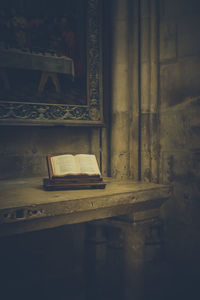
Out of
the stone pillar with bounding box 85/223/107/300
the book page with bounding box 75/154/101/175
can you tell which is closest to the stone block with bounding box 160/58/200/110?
the book page with bounding box 75/154/101/175

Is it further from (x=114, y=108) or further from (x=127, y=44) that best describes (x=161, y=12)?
(x=114, y=108)

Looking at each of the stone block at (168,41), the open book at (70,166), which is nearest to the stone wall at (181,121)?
the stone block at (168,41)

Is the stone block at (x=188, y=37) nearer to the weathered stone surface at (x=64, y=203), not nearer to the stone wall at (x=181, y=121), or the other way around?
the stone wall at (x=181, y=121)

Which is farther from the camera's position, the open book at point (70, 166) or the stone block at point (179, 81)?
the stone block at point (179, 81)

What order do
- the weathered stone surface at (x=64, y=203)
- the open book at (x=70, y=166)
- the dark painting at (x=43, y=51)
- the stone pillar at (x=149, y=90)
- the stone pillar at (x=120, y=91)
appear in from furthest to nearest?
the stone pillar at (x=120, y=91), the stone pillar at (x=149, y=90), the dark painting at (x=43, y=51), the open book at (x=70, y=166), the weathered stone surface at (x=64, y=203)

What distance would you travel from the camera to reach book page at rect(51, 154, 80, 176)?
235cm

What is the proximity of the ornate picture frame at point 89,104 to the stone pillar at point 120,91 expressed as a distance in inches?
5.8

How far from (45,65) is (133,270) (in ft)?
5.96

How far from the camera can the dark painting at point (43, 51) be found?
276cm

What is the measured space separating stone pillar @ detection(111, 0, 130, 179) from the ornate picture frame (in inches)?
5.8

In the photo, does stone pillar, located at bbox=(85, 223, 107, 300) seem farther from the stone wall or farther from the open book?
the open book

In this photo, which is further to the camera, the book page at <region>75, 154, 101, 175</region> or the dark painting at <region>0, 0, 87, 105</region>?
the dark painting at <region>0, 0, 87, 105</region>

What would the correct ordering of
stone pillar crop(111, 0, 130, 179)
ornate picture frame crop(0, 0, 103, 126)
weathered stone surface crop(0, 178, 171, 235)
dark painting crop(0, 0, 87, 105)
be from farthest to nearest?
stone pillar crop(111, 0, 130, 179) → ornate picture frame crop(0, 0, 103, 126) → dark painting crop(0, 0, 87, 105) → weathered stone surface crop(0, 178, 171, 235)

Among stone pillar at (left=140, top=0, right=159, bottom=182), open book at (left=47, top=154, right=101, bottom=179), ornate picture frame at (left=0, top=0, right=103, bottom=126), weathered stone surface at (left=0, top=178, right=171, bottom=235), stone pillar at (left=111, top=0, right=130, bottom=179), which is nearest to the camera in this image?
weathered stone surface at (left=0, top=178, right=171, bottom=235)
